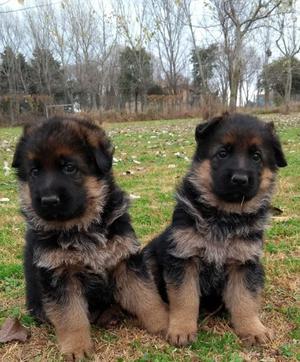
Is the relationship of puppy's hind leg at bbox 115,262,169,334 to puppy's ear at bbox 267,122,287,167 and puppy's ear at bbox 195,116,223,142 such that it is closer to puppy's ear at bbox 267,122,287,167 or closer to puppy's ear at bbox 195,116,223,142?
puppy's ear at bbox 195,116,223,142

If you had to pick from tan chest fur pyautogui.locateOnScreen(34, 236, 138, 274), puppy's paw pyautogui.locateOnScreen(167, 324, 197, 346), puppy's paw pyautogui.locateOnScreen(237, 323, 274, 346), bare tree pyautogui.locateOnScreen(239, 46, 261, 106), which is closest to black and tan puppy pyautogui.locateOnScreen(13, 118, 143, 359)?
tan chest fur pyautogui.locateOnScreen(34, 236, 138, 274)

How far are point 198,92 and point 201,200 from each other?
42628 millimetres

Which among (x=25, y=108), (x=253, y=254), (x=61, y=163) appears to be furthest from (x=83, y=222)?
(x=25, y=108)

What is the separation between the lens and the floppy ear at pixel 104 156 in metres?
3.08

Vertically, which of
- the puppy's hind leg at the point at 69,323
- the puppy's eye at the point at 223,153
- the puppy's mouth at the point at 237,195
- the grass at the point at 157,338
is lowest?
the grass at the point at 157,338

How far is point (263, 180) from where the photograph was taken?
11.0 ft

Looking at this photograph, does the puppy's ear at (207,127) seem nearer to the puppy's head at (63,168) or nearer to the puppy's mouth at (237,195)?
the puppy's mouth at (237,195)

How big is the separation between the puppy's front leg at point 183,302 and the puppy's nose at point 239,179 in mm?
603

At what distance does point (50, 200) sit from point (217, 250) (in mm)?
1156

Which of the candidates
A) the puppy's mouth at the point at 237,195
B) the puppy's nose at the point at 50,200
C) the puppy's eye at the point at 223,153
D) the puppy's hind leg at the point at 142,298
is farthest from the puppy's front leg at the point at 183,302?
the puppy's nose at the point at 50,200

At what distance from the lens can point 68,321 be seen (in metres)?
2.96

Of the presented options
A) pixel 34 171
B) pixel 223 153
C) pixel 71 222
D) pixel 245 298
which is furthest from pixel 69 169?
pixel 245 298

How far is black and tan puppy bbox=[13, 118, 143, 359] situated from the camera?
116 inches

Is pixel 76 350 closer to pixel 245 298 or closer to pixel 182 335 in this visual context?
pixel 182 335
